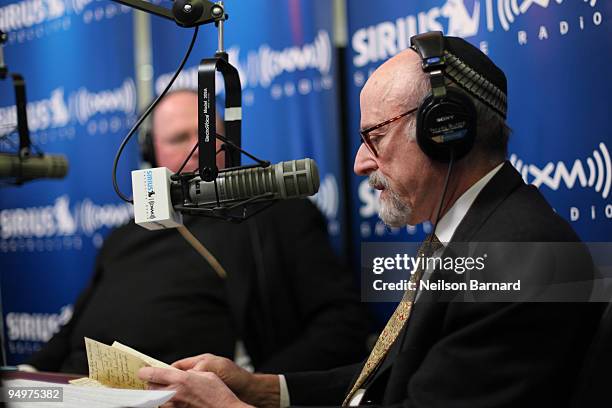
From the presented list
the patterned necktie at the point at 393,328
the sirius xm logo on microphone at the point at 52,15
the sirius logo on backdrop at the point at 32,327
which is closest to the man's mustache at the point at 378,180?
the patterned necktie at the point at 393,328

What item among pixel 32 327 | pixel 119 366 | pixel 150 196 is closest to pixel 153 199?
pixel 150 196

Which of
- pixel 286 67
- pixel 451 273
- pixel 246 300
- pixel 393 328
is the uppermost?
pixel 286 67

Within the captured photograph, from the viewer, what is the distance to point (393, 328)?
4.63ft

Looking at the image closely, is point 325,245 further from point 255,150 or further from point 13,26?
point 13,26

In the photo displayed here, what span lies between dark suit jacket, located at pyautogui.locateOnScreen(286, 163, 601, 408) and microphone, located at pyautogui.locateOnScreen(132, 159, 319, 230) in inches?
11.0

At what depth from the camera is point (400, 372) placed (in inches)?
51.0

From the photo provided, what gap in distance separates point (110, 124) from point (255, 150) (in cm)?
108

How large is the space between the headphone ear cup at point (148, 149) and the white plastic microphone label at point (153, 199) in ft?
4.12

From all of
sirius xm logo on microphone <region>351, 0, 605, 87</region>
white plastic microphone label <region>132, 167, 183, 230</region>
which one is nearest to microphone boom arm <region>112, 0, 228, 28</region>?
white plastic microphone label <region>132, 167, 183, 230</region>

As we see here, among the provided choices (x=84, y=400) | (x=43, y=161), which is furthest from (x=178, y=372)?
(x=43, y=161)

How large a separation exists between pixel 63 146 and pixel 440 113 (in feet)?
7.32

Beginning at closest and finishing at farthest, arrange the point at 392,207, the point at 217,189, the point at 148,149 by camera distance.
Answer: the point at 217,189
the point at 392,207
the point at 148,149

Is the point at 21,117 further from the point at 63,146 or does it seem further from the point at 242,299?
the point at 63,146

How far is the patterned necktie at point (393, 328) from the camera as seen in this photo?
139 centimetres
